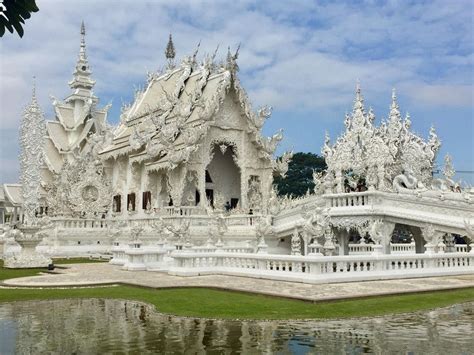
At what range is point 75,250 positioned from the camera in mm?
27047

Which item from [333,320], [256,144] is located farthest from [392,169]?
[333,320]

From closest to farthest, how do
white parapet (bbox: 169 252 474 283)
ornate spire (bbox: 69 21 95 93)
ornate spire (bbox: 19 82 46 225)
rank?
white parapet (bbox: 169 252 474 283) → ornate spire (bbox: 19 82 46 225) → ornate spire (bbox: 69 21 95 93)

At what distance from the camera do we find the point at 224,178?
32.0 m

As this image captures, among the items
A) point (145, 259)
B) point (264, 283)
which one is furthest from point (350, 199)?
point (264, 283)

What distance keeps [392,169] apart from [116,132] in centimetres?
1777

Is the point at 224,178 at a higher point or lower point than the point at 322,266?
higher

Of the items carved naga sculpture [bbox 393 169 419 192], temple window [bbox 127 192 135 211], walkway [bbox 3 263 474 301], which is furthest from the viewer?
temple window [bbox 127 192 135 211]

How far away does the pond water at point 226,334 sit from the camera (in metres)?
6.51

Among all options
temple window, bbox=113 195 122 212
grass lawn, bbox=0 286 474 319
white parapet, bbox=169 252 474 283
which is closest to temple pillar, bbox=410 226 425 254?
white parapet, bbox=169 252 474 283

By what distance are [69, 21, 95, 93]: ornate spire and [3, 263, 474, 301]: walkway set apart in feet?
110

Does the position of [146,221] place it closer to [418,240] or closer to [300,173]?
[418,240]

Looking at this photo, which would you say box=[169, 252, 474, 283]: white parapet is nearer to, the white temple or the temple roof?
the white temple

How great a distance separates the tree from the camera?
54.4m

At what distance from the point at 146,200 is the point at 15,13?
2788 centimetres
